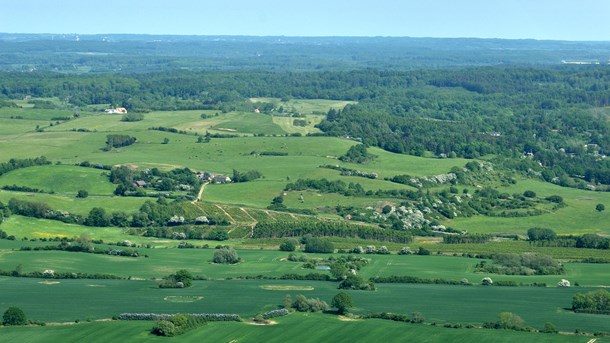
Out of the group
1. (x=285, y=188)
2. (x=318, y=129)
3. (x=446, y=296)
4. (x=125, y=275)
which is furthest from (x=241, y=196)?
(x=318, y=129)

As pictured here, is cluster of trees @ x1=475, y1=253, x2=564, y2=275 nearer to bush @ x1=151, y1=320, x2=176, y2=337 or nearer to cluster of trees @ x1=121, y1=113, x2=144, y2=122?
bush @ x1=151, y1=320, x2=176, y2=337

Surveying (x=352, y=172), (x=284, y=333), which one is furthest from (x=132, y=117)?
(x=284, y=333)

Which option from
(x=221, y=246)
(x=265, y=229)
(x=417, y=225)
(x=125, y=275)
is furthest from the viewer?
(x=417, y=225)

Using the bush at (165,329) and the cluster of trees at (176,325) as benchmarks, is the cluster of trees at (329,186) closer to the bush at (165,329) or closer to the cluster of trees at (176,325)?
the cluster of trees at (176,325)

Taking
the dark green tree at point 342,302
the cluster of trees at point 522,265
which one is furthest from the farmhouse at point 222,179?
the dark green tree at point 342,302

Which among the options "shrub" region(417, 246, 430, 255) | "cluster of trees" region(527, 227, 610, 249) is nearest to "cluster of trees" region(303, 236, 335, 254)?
"shrub" region(417, 246, 430, 255)

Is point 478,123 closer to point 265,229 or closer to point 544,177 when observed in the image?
point 544,177

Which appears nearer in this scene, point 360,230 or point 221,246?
point 221,246
